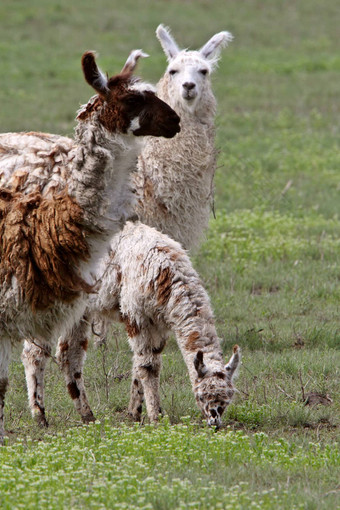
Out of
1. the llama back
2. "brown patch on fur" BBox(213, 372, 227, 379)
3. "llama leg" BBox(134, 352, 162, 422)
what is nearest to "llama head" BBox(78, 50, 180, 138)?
the llama back

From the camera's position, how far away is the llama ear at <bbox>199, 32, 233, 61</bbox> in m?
9.23

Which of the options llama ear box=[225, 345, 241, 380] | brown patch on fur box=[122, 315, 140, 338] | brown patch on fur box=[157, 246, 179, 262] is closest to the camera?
llama ear box=[225, 345, 241, 380]

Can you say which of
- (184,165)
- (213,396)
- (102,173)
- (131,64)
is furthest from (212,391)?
(184,165)

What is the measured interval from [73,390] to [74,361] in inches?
8.6

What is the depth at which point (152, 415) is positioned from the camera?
21.5 feet

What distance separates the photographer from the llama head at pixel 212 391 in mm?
6027

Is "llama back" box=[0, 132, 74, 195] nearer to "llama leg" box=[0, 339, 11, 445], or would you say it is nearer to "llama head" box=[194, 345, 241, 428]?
"llama leg" box=[0, 339, 11, 445]

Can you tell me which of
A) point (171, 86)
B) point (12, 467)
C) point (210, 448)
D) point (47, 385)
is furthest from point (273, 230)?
point (12, 467)

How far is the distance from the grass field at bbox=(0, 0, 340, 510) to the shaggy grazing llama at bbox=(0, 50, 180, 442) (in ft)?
2.57

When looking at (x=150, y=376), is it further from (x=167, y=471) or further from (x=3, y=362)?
(x=167, y=471)

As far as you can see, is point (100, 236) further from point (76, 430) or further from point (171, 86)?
point (171, 86)

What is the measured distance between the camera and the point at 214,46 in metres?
9.29

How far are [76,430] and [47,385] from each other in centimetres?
178

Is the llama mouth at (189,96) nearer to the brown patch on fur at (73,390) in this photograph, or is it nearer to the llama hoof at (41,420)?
the brown patch on fur at (73,390)
